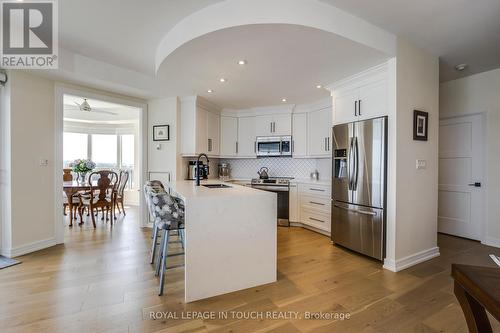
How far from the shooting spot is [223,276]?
2.13 meters

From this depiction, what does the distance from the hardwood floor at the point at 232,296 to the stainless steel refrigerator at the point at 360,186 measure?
282 millimetres

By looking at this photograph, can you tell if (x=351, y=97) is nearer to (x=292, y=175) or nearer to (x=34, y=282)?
(x=292, y=175)

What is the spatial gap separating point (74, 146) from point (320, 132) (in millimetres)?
6397

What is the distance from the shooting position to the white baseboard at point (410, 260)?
2617 millimetres

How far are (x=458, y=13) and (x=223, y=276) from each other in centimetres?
323

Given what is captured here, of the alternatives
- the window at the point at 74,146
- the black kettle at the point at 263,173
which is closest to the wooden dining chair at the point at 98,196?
the window at the point at 74,146

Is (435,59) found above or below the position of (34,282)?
above

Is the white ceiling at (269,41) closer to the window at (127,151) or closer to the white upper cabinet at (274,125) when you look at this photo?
the white upper cabinet at (274,125)

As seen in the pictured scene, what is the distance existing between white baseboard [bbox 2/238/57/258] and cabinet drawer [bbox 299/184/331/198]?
3.93 metres

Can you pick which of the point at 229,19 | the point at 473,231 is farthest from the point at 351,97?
the point at 473,231

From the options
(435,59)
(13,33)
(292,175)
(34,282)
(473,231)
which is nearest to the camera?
(34,282)

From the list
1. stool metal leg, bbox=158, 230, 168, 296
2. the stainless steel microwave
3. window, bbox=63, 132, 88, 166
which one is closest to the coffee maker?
the stainless steel microwave

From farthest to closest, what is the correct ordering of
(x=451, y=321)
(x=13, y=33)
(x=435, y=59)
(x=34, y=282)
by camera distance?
1. (x=435, y=59)
2. (x=13, y=33)
3. (x=34, y=282)
4. (x=451, y=321)

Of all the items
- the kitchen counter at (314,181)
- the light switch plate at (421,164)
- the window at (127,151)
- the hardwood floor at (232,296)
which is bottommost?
the hardwood floor at (232,296)
